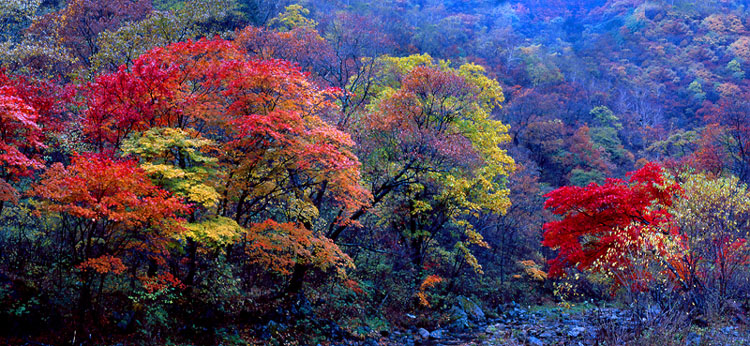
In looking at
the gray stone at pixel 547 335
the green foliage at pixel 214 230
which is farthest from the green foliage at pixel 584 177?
the green foliage at pixel 214 230

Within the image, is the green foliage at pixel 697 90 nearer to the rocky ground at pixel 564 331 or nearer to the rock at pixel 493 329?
the rocky ground at pixel 564 331

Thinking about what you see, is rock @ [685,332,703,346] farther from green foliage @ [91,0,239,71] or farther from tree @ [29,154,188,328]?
green foliage @ [91,0,239,71]

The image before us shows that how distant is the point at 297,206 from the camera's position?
1113 centimetres

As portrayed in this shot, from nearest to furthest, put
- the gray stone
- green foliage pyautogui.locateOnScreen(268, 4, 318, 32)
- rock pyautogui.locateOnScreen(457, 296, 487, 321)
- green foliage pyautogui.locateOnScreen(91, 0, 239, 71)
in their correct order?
the gray stone, green foliage pyautogui.locateOnScreen(91, 0, 239, 71), rock pyautogui.locateOnScreen(457, 296, 487, 321), green foliage pyautogui.locateOnScreen(268, 4, 318, 32)

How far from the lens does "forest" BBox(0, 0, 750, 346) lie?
823 cm

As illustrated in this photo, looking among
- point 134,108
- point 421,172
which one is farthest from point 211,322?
point 421,172

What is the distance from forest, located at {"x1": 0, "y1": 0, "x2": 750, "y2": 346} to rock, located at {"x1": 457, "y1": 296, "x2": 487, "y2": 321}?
0.32 ft

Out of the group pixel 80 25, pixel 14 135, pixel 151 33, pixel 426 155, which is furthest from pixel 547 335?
pixel 80 25

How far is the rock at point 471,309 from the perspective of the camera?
17.2m

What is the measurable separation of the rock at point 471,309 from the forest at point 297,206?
3.8 inches

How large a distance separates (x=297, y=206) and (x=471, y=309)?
401 inches

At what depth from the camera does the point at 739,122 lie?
23.7 m

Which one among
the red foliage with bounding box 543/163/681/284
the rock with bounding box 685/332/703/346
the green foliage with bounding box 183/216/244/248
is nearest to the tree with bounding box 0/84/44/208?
the green foliage with bounding box 183/216/244/248

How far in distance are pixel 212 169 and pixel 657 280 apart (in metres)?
10.2
